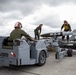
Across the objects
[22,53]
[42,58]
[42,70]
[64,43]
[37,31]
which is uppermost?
[37,31]

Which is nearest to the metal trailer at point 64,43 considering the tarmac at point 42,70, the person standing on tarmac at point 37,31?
the person standing on tarmac at point 37,31

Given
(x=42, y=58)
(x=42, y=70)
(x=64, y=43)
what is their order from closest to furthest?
(x=42, y=70)
(x=42, y=58)
(x=64, y=43)

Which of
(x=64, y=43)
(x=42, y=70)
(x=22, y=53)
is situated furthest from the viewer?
(x=64, y=43)

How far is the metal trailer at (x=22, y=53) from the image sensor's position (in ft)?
22.2

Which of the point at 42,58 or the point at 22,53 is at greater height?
the point at 22,53

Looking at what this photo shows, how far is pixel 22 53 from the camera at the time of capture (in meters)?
6.87

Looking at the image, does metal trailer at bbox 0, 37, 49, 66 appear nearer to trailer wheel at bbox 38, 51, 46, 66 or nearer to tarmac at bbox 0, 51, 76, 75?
trailer wheel at bbox 38, 51, 46, 66

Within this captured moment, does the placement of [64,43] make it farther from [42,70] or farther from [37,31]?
[42,70]

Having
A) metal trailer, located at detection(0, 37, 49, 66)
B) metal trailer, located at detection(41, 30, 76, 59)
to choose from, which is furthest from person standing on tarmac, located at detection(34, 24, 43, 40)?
metal trailer, located at detection(0, 37, 49, 66)

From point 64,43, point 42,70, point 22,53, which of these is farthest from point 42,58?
point 64,43

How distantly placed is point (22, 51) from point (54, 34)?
12.5ft

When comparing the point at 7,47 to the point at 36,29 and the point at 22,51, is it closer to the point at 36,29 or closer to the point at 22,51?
the point at 22,51

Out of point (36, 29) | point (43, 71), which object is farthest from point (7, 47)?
point (36, 29)

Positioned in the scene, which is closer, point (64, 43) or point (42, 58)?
point (42, 58)
